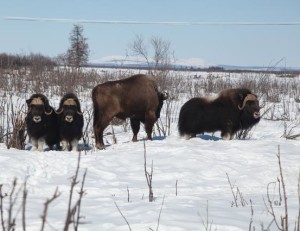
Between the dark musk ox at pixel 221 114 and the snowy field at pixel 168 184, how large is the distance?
0.52 meters

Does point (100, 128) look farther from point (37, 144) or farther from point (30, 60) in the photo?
point (30, 60)

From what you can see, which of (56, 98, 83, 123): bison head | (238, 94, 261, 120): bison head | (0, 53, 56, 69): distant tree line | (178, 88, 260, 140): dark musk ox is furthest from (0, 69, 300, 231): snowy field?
(0, 53, 56, 69): distant tree line

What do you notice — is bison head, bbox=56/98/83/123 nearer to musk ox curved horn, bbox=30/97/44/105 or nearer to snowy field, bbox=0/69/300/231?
musk ox curved horn, bbox=30/97/44/105

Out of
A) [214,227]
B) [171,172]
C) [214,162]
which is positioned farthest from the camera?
[214,162]

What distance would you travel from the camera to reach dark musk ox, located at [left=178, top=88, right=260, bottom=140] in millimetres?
8352

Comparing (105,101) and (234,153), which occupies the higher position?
(105,101)

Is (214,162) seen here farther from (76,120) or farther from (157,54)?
(157,54)

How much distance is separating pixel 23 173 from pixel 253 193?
2.55 metres

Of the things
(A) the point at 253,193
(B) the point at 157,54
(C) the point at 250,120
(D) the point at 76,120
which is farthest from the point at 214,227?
(B) the point at 157,54

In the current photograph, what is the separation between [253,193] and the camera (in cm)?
465

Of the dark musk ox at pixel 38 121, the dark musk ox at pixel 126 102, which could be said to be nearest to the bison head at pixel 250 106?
the dark musk ox at pixel 126 102

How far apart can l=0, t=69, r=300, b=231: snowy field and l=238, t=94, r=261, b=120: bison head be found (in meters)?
0.97

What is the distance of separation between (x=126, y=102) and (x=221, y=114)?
5.78ft

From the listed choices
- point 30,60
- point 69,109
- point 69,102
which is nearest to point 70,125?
point 69,109
